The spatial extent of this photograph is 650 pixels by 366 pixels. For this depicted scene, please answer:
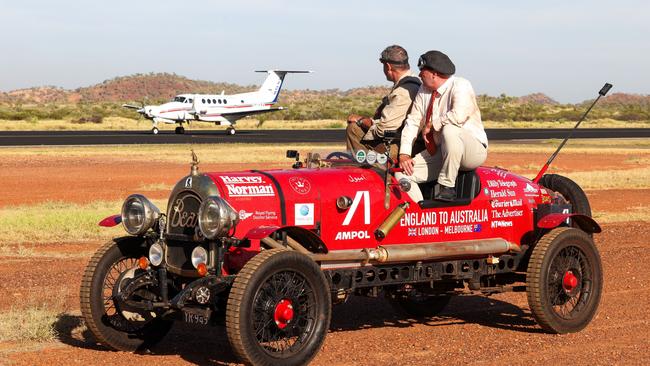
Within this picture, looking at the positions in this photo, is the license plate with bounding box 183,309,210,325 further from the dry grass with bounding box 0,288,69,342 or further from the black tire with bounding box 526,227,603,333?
the black tire with bounding box 526,227,603,333

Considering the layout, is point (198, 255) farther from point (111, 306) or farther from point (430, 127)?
point (430, 127)

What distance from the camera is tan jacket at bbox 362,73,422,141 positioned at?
8.45 metres

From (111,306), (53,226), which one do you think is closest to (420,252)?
(111,306)

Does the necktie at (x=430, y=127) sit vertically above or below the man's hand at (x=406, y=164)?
above

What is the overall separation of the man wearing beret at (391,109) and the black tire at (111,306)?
2065mm

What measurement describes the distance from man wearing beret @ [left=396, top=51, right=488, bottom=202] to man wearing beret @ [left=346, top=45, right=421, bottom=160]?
206 millimetres

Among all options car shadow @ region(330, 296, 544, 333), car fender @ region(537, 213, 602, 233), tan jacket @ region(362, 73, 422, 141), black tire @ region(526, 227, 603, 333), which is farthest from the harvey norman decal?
car fender @ region(537, 213, 602, 233)

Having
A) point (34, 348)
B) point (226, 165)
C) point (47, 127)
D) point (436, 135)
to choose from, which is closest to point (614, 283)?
point (436, 135)

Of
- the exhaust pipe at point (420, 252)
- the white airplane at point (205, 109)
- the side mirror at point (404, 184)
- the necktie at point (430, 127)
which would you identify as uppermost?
the necktie at point (430, 127)

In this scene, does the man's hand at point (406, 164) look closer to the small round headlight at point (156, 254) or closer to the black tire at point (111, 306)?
the small round headlight at point (156, 254)

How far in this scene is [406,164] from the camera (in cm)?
795

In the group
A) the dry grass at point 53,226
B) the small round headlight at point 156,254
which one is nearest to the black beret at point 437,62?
the small round headlight at point 156,254

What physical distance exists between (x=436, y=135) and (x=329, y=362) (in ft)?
6.67

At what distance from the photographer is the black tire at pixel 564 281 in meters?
8.38
